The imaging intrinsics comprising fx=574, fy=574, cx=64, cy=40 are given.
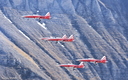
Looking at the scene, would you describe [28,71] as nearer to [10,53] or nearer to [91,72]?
[10,53]

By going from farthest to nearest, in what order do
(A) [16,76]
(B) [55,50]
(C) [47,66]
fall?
(B) [55,50] < (C) [47,66] < (A) [16,76]

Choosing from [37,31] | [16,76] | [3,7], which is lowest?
[16,76]

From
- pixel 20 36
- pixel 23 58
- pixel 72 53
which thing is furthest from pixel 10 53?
pixel 72 53

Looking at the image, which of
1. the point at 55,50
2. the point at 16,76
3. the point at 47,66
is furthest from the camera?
the point at 55,50

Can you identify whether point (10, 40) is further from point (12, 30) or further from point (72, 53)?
point (72, 53)

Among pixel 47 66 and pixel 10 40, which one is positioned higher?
pixel 10 40

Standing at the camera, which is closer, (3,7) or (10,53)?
(10,53)

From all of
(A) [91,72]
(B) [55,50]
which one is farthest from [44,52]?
(A) [91,72]

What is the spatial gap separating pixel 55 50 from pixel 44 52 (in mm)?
6825

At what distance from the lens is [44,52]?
183750mm

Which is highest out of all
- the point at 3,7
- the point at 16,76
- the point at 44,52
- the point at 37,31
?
the point at 3,7

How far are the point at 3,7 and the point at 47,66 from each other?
115ft

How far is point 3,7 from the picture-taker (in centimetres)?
19950

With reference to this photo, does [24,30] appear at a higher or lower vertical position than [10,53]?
higher
